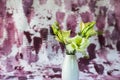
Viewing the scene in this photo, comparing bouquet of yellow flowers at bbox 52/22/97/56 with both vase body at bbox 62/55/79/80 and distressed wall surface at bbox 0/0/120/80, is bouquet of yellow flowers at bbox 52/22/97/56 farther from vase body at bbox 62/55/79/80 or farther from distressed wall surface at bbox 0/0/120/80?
distressed wall surface at bbox 0/0/120/80

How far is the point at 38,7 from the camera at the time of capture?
2281mm

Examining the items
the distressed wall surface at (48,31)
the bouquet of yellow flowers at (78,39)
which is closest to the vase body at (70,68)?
the bouquet of yellow flowers at (78,39)

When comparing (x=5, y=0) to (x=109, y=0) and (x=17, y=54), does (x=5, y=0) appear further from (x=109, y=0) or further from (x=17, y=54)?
(x=109, y=0)

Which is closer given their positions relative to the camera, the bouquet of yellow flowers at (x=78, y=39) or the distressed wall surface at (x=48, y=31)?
the bouquet of yellow flowers at (x=78, y=39)

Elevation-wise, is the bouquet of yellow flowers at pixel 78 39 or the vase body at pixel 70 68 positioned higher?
the bouquet of yellow flowers at pixel 78 39

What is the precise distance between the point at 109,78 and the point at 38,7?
807 mm

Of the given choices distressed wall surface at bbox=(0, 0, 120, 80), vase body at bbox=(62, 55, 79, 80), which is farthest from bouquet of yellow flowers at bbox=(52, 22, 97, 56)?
distressed wall surface at bbox=(0, 0, 120, 80)

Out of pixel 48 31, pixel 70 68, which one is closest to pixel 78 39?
pixel 70 68

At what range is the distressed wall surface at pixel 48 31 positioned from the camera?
89.4 inches

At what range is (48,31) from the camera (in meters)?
2.30

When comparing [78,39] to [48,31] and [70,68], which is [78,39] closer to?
[70,68]

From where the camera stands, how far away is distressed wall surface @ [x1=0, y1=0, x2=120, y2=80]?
2.27 metres

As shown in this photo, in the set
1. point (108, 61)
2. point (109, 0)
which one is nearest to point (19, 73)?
point (108, 61)

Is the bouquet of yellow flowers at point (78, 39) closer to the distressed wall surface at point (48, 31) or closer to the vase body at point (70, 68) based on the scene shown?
the vase body at point (70, 68)
